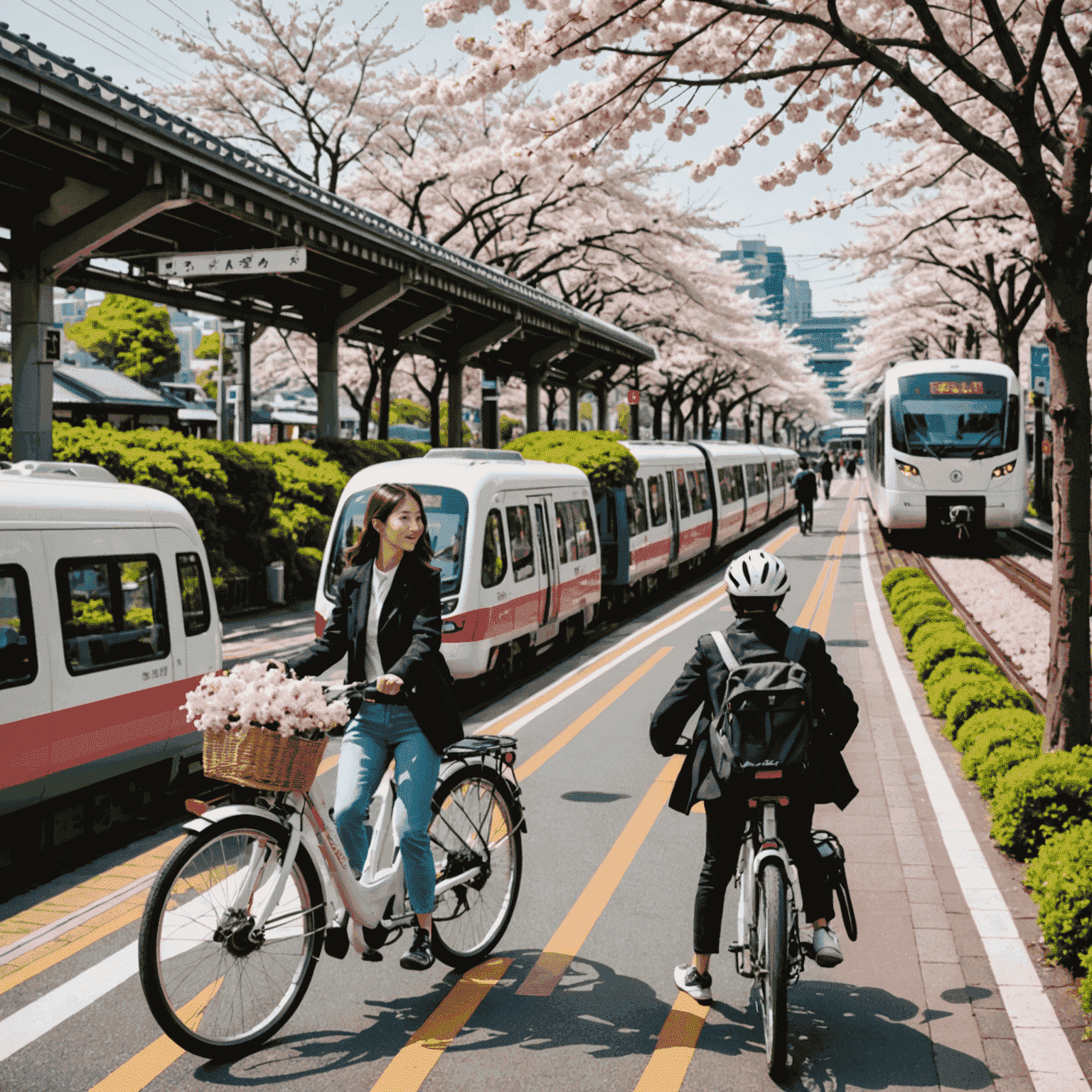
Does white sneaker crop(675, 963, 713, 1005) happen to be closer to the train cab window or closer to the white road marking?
the white road marking

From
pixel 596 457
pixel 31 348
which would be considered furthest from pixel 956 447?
pixel 31 348

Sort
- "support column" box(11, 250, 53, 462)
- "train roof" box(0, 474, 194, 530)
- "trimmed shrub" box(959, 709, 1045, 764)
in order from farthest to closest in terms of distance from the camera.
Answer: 1. "support column" box(11, 250, 53, 462)
2. "trimmed shrub" box(959, 709, 1045, 764)
3. "train roof" box(0, 474, 194, 530)

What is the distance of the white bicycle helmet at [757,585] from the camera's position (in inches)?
153

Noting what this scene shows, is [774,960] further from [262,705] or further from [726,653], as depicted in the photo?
[262,705]

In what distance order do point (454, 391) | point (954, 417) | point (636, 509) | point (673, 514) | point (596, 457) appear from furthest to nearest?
point (454, 391) → point (954, 417) → point (673, 514) → point (636, 509) → point (596, 457)

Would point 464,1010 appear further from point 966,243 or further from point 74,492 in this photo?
point 966,243

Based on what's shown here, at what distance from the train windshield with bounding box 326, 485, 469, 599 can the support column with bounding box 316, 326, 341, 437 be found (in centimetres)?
1279

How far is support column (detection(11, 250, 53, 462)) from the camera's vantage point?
1401 cm

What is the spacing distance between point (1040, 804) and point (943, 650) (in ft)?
14.3

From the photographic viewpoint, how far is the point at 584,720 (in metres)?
9.75

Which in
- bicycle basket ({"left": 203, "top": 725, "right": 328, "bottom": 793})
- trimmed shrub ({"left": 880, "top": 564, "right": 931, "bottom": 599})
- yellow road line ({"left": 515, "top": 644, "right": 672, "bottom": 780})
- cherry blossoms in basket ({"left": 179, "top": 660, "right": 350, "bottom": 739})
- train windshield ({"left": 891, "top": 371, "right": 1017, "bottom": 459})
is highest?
train windshield ({"left": 891, "top": 371, "right": 1017, "bottom": 459})

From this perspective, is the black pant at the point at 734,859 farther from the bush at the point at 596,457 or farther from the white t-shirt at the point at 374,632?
the bush at the point at 596,457

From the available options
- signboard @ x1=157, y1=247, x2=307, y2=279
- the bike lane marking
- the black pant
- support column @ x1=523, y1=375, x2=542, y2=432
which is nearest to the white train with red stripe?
the bike lane marking

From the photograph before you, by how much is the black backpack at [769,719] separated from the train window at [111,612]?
13.4 ft
